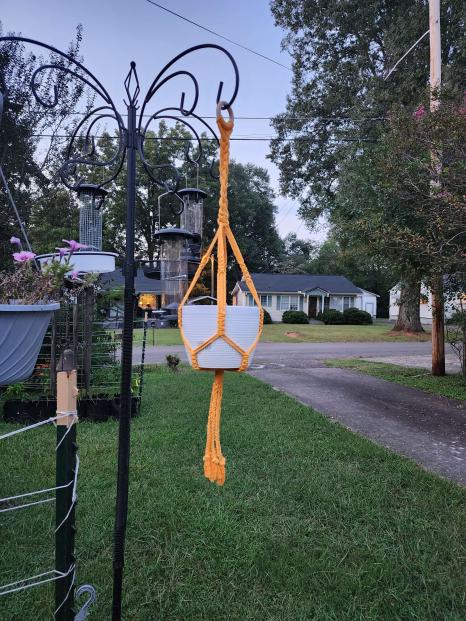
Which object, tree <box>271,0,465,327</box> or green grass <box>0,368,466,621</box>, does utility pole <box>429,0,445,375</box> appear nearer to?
tree <box>271,0,465,327</box>

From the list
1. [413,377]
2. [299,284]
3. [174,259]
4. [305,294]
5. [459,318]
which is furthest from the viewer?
[299,284]

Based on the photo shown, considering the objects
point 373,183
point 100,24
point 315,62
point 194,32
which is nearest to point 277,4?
point 315,62

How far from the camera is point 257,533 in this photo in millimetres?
2264

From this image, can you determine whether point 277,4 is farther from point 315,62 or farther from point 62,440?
point 62,440

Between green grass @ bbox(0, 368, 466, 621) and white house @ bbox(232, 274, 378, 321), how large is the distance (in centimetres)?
2708

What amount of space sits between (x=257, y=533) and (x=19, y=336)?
5.38 ft

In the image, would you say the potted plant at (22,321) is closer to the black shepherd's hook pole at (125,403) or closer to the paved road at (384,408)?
the black shepherd's hook pole at (125,403)

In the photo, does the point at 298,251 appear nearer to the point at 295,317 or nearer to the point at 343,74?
the point at 295,317

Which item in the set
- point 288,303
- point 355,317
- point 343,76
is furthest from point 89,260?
point 288,303

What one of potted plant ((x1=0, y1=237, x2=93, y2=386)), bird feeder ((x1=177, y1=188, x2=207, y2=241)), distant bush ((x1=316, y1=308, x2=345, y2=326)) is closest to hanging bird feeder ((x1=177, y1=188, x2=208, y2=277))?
bird feeder ((x1=177, y1=188, x2=207, y2=241))

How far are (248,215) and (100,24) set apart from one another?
91.6 ft

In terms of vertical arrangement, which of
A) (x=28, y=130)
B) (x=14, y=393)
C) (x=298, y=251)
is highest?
(x=298, y=251)

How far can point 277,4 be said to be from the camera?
13.2 m

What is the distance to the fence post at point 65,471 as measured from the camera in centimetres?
127
